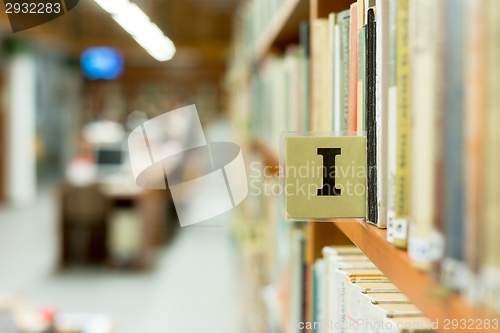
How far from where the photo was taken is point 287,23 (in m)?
1.64

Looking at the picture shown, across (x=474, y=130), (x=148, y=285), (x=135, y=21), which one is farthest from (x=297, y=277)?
(x=148, y=285)

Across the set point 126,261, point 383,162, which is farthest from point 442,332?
point 126,261

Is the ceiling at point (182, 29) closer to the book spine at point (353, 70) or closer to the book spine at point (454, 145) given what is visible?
the book spine at point (353, 70)

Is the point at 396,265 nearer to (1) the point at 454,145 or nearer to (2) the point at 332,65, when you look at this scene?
(1) the point at 454,145

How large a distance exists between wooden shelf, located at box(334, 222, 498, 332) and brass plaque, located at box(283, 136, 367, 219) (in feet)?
0.20

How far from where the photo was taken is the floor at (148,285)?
3.60 meters

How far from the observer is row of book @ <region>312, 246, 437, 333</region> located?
661 millimetres

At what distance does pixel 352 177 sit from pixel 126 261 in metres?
4.61

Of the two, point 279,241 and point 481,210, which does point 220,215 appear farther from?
point 481,210

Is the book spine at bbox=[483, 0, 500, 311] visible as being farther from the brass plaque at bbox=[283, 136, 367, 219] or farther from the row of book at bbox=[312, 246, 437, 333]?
the brass plaque at bbox=[283, 136, 367, 219]

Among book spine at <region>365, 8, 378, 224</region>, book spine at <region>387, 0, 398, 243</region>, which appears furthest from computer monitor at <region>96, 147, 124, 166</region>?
book spine at <region>387, 0, 398, 243</region>

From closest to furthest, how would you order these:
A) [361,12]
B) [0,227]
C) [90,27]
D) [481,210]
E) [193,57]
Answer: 1. [481,210]
2. [361,12]
3. [0,227]
4. [90,27]
5. [193,57]

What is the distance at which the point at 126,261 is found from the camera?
5004 millimetres

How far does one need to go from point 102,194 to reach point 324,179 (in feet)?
14.8
